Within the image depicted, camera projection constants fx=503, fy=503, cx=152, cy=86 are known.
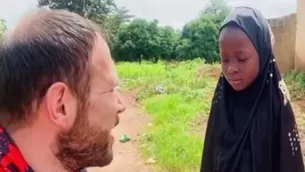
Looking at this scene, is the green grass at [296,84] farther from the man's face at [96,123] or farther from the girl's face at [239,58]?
the man's face at [96,123]

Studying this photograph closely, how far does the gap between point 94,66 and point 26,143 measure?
19cm

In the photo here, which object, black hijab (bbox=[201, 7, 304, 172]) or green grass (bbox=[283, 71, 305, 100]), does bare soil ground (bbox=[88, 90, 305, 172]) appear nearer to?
green grass (bbox=[283, 71, 305, 100])

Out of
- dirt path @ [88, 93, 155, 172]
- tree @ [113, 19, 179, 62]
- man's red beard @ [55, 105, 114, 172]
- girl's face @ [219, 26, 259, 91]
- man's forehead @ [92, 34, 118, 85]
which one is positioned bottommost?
tree @ [113, 19, 179, 62]

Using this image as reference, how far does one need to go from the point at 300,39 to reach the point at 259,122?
571 cm

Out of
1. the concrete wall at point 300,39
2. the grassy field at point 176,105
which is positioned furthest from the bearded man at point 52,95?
the concrete wall at point 300,39

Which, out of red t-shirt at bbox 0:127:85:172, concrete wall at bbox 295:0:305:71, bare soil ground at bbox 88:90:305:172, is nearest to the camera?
red t-shirt at bbox 0:127:85:172

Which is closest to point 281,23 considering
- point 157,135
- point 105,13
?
point 157,135

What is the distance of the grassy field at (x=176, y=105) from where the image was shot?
5.02 m

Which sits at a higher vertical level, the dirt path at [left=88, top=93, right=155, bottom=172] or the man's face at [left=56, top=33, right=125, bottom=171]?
the man's face at [left=56, top=33, right=125, bottom=171]

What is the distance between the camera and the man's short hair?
905mm

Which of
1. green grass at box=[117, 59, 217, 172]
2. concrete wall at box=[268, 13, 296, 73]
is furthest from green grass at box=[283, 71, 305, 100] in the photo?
green grass at box=[117, 59, 217, 172]

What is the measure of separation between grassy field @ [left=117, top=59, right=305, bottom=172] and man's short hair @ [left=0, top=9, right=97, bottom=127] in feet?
12.5

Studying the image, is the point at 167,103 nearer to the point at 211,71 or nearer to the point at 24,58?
the point at 211,71

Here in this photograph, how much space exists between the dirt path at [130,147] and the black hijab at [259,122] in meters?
2.15
